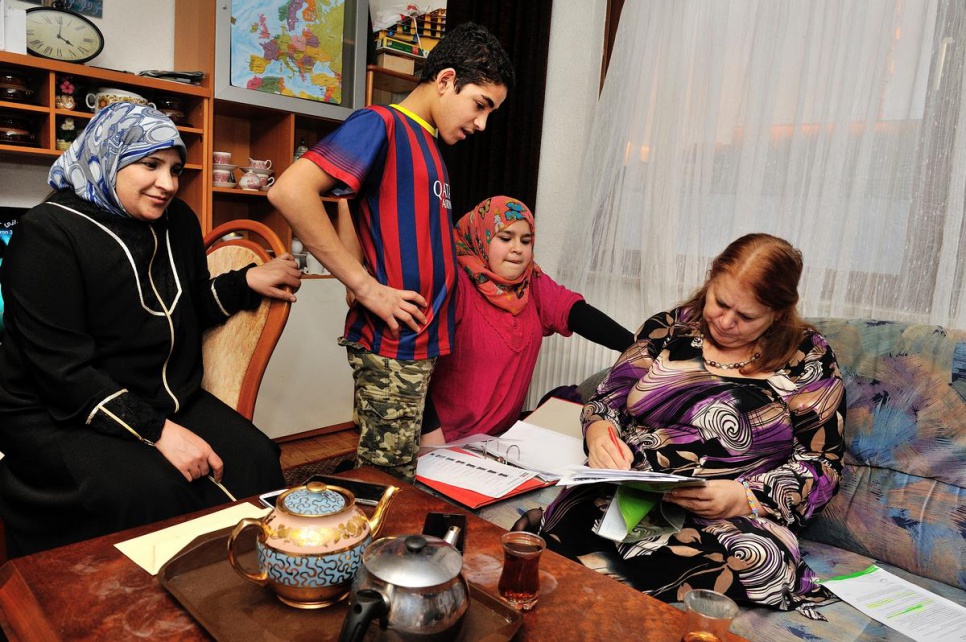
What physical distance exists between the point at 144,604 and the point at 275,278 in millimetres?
897

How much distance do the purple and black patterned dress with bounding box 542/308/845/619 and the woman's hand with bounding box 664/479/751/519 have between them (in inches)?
0.8

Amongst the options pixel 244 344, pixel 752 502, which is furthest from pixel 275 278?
pixel 752 502

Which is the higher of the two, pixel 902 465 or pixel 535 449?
pixel 902 465

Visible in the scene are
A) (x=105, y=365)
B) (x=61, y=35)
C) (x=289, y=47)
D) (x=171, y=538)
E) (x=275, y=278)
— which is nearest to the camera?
(x=171, y=538)

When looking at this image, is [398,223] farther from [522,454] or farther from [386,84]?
[386,84]

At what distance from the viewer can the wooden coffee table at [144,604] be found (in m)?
0.77

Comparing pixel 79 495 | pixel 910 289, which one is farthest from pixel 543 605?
pixel 910 289

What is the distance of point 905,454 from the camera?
1.39 meters

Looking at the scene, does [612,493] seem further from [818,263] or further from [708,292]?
[818,263]

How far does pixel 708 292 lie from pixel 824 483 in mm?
454

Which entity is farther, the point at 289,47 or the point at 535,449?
A: the point at 289,47

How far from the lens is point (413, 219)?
141cm

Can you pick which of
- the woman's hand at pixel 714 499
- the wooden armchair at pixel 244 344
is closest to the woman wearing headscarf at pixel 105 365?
the wooden armchair at pixel 244 344

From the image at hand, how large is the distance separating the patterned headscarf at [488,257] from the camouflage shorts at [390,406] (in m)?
0.57
